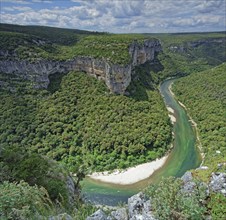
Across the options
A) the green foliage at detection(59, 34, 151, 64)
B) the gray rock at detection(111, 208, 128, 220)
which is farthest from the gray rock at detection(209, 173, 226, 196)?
the green foliage at detection(59, 34, 151, 64)

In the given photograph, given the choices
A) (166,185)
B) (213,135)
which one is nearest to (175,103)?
(213,135)

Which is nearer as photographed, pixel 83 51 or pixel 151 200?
pixel 151 200

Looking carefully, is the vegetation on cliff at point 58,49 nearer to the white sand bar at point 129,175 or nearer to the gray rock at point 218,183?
the white sand bar at point 129,175

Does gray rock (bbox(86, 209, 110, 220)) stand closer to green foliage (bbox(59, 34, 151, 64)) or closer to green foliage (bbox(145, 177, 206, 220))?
green foliage (bbox(145, 177, 206, 220))

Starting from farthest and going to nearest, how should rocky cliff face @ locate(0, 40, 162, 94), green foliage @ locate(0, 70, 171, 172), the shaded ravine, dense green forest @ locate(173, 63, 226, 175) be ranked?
1. rocky cliff face @ locate(0, 40, 162, 94)
2. dense green forest @ locate(173, 63, 226, 175)
3. green foliage @ locate(0, 70, 171, 172)
4. the shaded ravine

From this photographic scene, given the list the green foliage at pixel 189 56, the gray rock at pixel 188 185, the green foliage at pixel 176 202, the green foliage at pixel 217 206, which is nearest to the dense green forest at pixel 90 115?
the gray rock at pixel 188 185

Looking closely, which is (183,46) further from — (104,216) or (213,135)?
(104,216)
